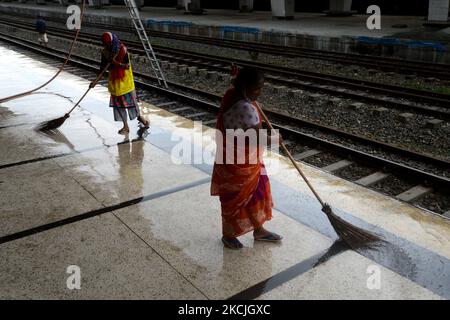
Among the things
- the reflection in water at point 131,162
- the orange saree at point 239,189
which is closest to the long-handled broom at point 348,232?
the orange saree at point 239,189

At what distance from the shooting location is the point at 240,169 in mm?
3609

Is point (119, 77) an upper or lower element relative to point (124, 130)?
upper

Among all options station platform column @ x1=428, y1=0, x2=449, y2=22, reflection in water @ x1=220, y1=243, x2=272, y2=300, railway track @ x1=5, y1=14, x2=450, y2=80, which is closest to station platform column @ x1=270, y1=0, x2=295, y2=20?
railway track @ x1=5, y1=14, x2=450, y2=80

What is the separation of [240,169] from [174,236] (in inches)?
45.4

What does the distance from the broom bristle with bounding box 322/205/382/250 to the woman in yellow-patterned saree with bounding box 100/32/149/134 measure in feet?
13.7

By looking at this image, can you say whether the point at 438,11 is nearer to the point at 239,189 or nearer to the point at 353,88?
the point at 353,88

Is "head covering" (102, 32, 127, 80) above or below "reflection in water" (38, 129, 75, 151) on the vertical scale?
above

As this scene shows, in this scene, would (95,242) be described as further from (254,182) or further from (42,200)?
(254,182)

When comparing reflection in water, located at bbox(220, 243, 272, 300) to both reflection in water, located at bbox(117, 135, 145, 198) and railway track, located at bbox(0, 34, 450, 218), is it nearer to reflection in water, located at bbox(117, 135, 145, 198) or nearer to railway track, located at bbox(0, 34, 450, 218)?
reflection in water, located at bbox(117, 135, 145, 198)

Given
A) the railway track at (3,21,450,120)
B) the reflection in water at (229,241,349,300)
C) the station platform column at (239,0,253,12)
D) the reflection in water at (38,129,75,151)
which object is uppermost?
the station platform column at (239,0,253,12)

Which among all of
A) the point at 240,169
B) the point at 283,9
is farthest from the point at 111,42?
the point at 283,9

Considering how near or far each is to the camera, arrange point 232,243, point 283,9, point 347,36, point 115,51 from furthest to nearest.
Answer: point 283,9 → point 347,36 → point 115,51 → point 232,243

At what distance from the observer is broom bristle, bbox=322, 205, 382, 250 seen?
4.04 meters

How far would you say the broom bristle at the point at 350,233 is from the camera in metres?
4.04
